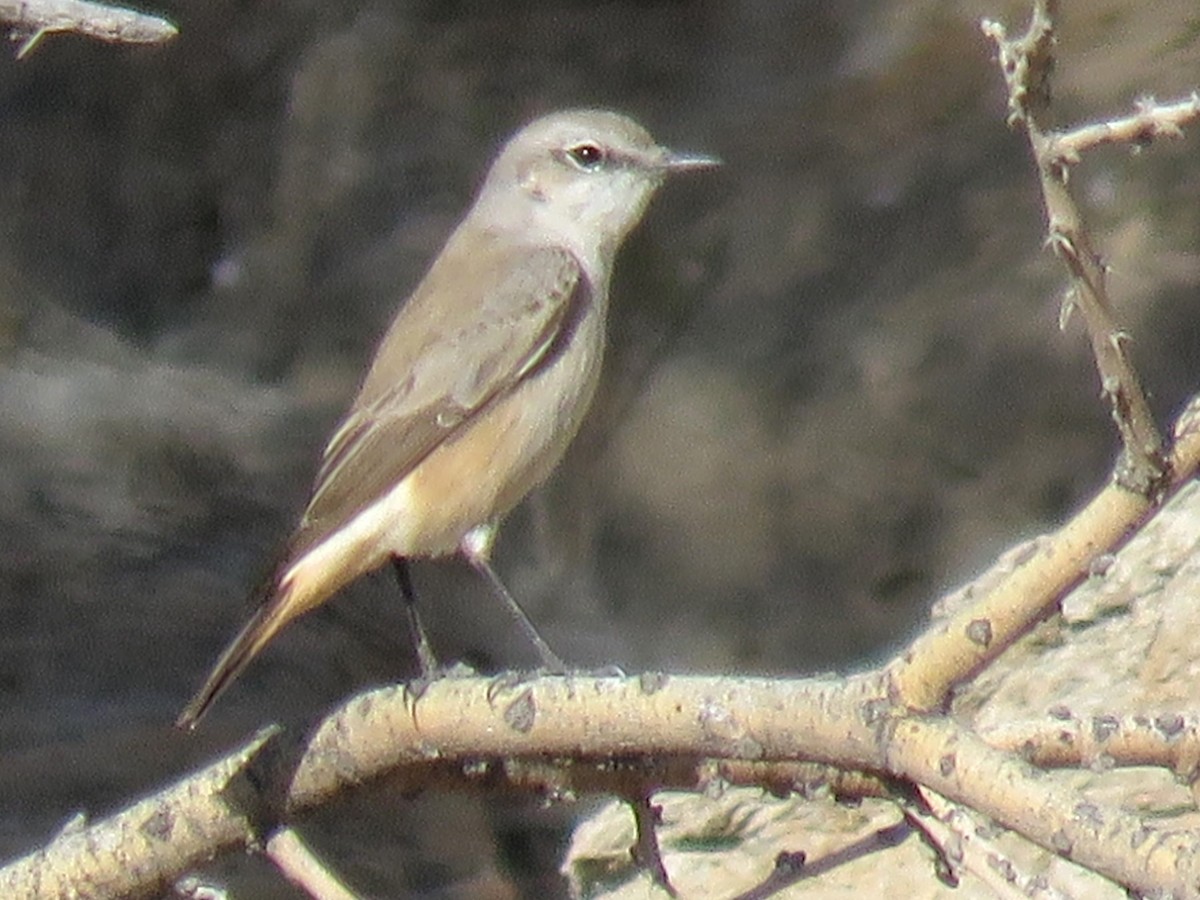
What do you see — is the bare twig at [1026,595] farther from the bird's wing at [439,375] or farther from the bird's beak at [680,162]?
the bird's beak at [680,162]

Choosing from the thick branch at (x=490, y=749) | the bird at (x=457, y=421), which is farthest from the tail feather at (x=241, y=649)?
the thick branch at (x=490, y=749)

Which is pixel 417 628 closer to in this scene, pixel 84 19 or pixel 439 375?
pixel 439 375

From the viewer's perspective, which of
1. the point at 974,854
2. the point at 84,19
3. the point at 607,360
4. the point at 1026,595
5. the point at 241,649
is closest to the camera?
the point at 84,19

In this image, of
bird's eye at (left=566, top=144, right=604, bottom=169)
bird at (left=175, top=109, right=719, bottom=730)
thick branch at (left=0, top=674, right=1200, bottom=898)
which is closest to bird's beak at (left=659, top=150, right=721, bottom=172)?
bird at (left=175, top=109, right=719, bottom=730)

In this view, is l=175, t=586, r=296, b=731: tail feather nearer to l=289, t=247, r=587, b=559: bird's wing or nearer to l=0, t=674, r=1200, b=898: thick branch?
l=289, t=247, r=587, b=559: bird's wing

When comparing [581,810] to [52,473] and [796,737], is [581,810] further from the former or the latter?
[796,737]

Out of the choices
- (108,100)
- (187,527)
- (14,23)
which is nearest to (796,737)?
(14,23)

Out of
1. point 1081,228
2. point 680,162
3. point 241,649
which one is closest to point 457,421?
point 241,649
